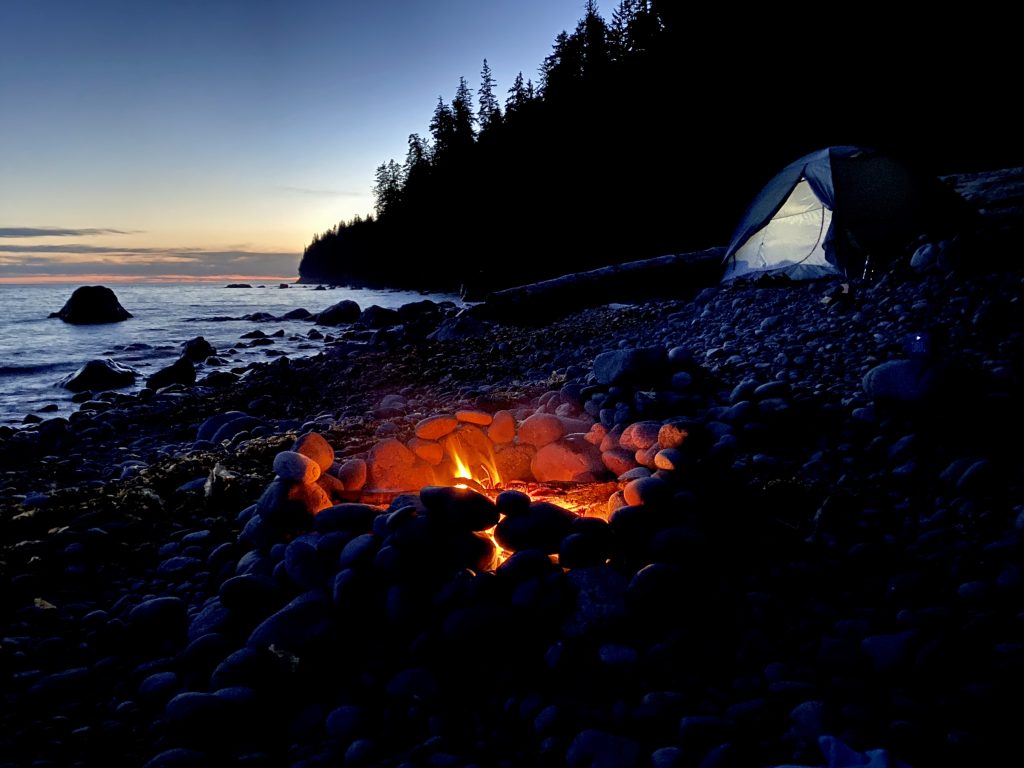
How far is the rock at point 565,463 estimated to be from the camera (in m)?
3.82

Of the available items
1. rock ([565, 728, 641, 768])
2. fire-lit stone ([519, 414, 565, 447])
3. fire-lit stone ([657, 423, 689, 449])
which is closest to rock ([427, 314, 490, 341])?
fire-lit stone ([519, 414, 565, 447])

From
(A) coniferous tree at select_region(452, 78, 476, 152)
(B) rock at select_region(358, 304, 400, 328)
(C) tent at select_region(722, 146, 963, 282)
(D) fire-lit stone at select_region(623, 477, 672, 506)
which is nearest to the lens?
(D) fire-lit stone at select_region(623, 477, 672, 506)

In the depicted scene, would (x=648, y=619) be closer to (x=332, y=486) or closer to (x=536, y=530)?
(x=536, y=530)

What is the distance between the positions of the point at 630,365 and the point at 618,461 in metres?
1.30

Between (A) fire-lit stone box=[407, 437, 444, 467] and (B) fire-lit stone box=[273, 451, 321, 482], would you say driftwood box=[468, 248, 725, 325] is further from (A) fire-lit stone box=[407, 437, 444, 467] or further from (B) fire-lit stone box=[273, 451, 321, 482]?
(B) fire-lit stone box=[273, 451, 321, 482]

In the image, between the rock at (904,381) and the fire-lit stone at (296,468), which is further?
the rock at (904,381)

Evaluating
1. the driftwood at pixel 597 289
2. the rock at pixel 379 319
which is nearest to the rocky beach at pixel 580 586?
the driftwood at pixel 597 289

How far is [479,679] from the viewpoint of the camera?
2.28 meters

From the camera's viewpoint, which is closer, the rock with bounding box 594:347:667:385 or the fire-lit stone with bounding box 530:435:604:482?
the fire-lit stone with bounding box 530:435:604:482

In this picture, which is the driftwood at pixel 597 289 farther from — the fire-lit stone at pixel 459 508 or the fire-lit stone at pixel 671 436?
the fire-lit stone at pixel 459 508

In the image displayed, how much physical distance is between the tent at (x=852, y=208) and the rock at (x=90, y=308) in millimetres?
30272

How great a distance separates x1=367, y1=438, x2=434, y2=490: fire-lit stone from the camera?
374cm

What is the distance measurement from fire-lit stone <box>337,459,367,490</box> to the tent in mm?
9151

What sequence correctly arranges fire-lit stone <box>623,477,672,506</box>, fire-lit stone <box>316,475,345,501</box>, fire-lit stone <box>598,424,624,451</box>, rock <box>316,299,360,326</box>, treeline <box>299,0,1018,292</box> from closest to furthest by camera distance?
fire-lit stone <box>623,477,672,506</box>
fire-lit stone <box>316,475,345,501</box>
fire-lit stone <box>598,424,624,451</box>
treeline <box>299,0,1018,292</box>
rock <box>316,299,360,326</box>
